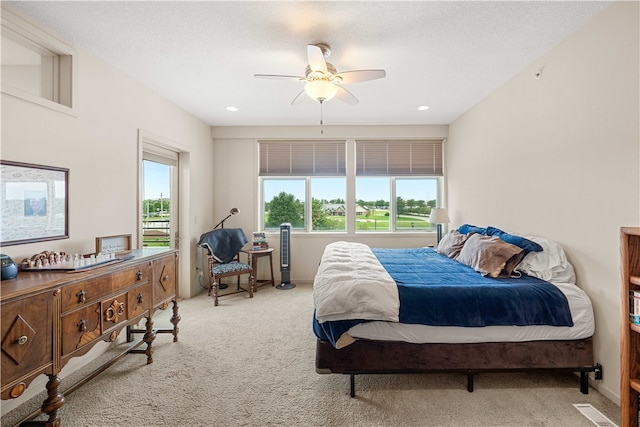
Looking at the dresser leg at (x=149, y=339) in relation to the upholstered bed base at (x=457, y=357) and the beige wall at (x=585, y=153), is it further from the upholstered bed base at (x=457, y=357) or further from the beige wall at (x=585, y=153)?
the beige wall at (x=585, y=153)

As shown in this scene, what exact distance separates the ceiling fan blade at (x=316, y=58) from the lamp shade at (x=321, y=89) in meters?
0.10

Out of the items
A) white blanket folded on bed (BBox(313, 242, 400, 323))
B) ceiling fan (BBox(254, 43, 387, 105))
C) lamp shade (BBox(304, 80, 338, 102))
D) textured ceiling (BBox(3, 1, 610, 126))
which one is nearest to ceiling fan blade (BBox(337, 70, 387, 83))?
ceiling fan (BBox(254, 43, 387, 105))

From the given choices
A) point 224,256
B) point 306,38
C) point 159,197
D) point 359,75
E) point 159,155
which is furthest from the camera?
point 224,256

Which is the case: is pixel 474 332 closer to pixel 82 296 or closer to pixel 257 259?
pixel 82 296

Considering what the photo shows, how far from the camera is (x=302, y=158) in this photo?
16.0 feet

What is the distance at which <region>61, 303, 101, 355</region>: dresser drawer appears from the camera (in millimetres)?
1590

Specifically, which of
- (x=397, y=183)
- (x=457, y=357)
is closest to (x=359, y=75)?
(x=457, y=357)

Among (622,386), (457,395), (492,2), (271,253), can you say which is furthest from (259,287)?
(492,2)

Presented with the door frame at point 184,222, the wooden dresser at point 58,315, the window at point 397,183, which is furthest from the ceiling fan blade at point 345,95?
the door frame at point 184,222

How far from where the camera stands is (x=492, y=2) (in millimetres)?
1857

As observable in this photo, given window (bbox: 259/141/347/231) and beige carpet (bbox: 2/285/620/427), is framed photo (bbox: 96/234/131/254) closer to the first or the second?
beige carpet (bbox: 2/285/620/427)

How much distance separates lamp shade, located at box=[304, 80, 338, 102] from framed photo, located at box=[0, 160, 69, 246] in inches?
81.0

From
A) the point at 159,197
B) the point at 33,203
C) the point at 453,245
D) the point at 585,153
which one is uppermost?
the point at 585,153

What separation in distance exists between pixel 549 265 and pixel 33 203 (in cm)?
391
